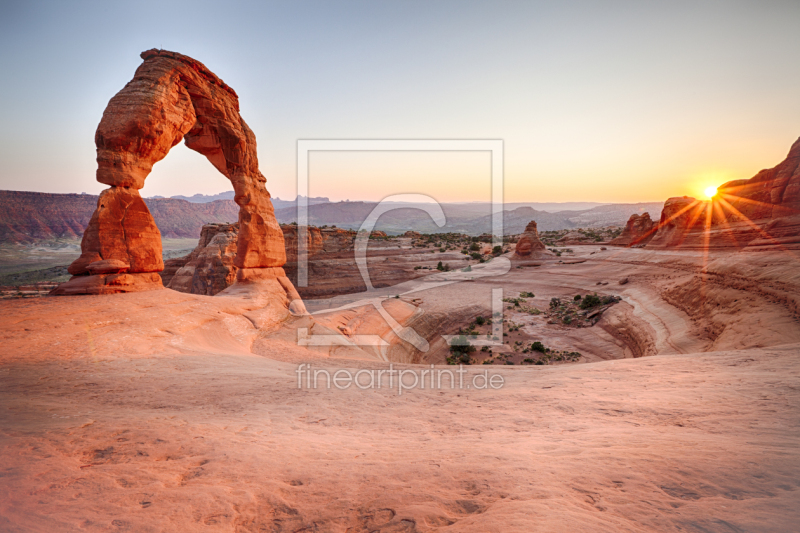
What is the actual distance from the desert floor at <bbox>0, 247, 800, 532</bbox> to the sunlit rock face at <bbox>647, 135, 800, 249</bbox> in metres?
9.56

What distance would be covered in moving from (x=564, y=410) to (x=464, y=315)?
1654 centimetres

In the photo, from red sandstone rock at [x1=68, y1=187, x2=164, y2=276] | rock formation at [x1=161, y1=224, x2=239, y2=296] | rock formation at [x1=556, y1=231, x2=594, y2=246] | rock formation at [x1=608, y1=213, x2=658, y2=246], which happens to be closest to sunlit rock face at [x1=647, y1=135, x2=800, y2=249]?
rock formation at [x1=608, y1=213, x2=658, y2=246]

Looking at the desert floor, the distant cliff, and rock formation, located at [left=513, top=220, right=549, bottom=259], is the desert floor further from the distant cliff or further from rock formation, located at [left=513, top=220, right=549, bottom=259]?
the distant cliff

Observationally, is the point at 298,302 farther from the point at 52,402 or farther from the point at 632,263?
the point at 632,263

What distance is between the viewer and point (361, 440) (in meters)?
4.19

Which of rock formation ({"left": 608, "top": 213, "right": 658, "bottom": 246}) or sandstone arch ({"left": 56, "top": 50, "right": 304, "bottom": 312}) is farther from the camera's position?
rock formation ({"left": 608, "top": 213, "right": 658, "bottom": 246})

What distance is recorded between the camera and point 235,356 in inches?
344

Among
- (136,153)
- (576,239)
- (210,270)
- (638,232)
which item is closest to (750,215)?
(638,232)

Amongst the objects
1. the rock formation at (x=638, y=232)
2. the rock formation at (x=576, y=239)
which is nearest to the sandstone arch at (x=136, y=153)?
the rock formation at (x=638, y=232)

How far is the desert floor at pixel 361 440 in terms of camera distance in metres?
2.51

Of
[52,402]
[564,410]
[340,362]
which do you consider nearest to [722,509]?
[564,410]

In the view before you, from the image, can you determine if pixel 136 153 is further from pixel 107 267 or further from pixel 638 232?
pixel 638 232

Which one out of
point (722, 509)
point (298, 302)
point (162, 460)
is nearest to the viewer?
point (722, 509)

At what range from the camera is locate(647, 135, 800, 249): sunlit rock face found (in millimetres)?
15625
